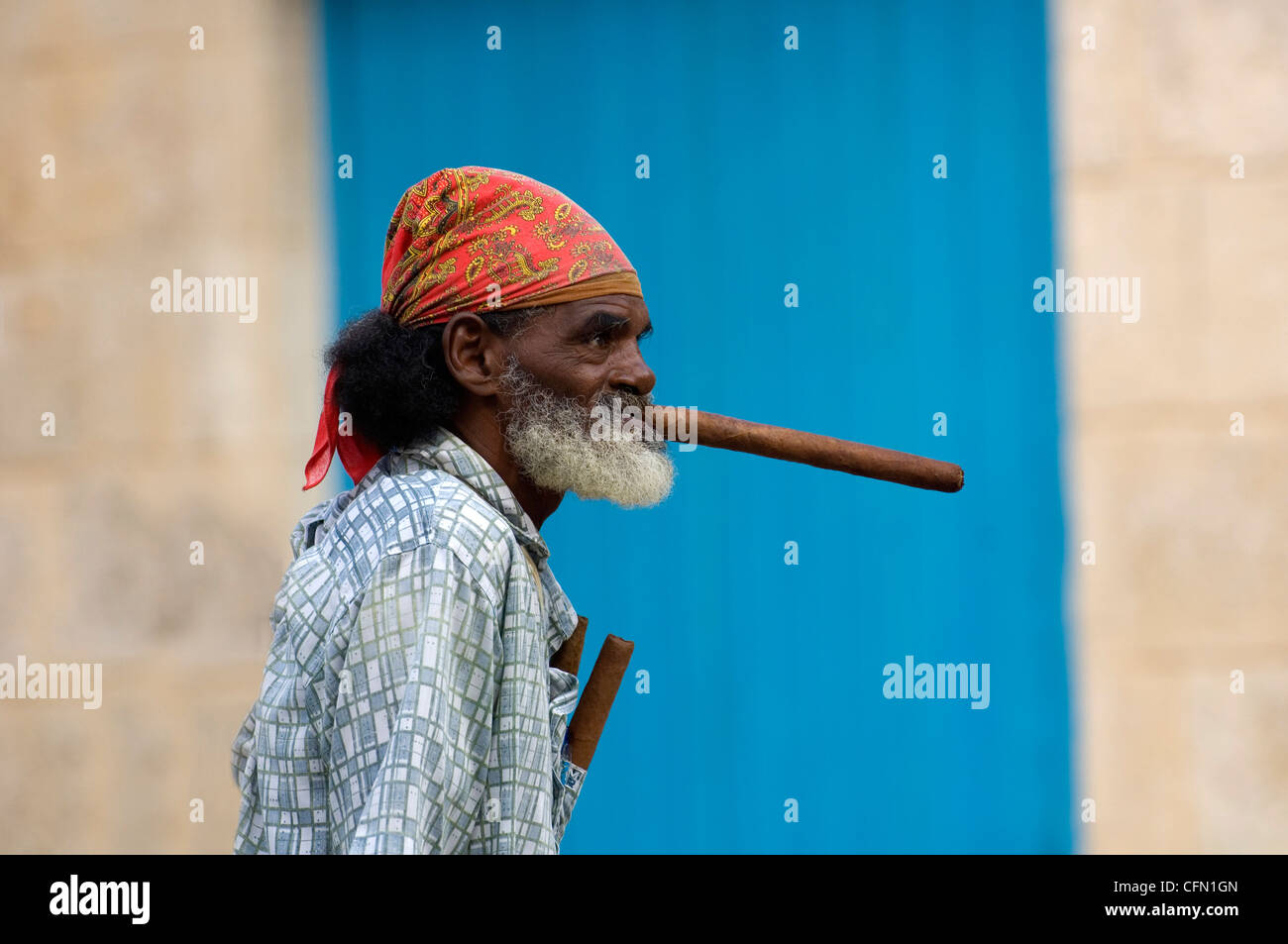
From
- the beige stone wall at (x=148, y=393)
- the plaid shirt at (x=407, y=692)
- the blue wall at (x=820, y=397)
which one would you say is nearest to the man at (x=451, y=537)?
the plaid shirt at (x=407, y=692)

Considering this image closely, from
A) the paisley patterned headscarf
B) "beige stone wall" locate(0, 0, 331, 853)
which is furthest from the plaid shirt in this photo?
"beige stone wall" locate(0, 0, 331, 853)

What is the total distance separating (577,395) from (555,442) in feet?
0.32

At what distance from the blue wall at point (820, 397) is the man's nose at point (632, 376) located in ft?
A: 6.32

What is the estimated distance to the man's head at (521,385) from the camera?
2318mm

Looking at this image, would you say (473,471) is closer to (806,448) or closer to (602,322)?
(602,322)

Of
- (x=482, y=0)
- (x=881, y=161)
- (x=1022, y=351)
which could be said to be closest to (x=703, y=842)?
(x=1022, y=351)

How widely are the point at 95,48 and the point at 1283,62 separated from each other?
12.9ft

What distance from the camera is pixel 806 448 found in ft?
7.80

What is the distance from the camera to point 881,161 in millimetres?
4363

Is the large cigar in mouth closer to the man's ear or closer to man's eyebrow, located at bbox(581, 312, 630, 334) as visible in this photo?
man's eyebrow, located at bbox(581, 312, 630, 334)

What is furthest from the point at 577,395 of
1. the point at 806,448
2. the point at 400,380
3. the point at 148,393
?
the point at 148,393

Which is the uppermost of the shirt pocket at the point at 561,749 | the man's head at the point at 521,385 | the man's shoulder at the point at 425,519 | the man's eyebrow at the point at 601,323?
the man's eyebrow at the point at 601,323

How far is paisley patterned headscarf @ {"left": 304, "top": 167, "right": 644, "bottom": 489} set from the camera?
2.34 meters

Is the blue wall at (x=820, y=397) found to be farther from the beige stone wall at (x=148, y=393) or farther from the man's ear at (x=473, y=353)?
the man's ear at (x=473, y=353)
